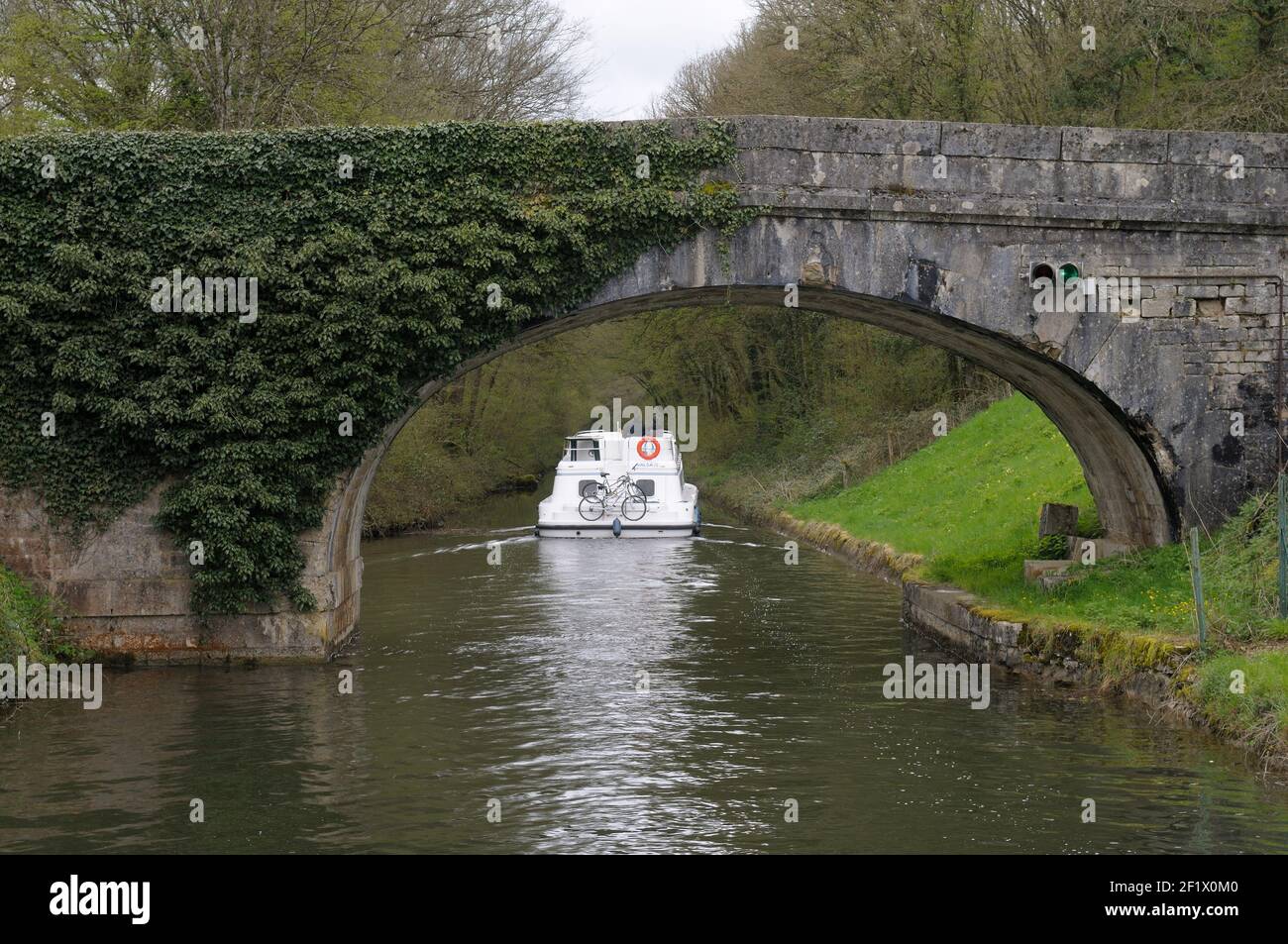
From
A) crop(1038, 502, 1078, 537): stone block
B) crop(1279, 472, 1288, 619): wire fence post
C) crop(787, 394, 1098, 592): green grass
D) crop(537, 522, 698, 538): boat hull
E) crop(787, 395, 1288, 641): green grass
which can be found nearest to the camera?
crop(1279, 472, 1288, 619): wire fence post

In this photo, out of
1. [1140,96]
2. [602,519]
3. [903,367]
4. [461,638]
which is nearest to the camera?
[461,638]

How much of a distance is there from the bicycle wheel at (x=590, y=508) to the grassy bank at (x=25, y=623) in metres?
13.4

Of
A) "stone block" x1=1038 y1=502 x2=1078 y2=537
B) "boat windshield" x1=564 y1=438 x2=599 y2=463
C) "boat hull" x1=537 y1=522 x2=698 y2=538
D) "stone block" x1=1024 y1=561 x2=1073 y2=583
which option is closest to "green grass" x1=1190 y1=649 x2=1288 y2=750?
"stone block" x1=1024 y1=561 x2=1073 y2=583

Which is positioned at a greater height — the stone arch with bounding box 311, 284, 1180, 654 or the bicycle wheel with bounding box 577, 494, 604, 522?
the stone arch with bounding box 311, 284, 1180, 654

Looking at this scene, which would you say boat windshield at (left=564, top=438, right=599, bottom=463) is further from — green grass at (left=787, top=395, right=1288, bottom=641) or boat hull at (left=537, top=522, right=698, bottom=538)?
green grass at (left=787, top=395, right=1288, bottom=641)

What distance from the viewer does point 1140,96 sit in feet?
68.8

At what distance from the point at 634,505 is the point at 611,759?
16275 mm

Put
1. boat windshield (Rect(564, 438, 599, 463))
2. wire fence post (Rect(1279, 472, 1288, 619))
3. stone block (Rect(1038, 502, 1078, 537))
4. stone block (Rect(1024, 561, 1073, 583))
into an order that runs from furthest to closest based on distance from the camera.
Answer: boat windshield (Rect(564, 438, 599, 463)), stone block (Rect(1038, 502, 1078, 537)), stone block (Rect(1024, 561, 1073, 583)), wire fence post (Rect(1279, 472, 1288, 619))

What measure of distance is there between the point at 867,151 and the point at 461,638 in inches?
240

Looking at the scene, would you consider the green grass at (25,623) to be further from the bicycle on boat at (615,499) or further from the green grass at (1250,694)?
the bicycle on boat at (615,499)

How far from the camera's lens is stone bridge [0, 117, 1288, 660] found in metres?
12.2

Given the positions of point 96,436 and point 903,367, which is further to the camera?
point 903,367

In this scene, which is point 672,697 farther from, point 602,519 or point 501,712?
point 602,519
